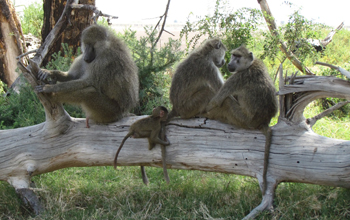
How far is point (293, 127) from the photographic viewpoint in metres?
4.02

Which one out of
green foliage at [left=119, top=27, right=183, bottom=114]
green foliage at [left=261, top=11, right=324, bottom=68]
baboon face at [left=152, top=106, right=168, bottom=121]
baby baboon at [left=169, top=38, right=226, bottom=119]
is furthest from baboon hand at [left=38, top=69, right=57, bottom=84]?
green foliage at [left=261, top=11, right=324, bottom=68]

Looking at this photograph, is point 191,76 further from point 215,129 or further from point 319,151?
point 319,151

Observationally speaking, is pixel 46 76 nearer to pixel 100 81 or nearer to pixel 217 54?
pixel 100 81

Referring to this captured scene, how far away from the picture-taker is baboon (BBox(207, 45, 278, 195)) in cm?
413

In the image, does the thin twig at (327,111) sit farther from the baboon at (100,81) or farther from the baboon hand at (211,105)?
the baboon at (100,81)

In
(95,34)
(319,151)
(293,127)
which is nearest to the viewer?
(319,151)

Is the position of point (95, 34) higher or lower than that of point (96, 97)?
higher

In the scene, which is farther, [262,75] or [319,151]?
[262,75]

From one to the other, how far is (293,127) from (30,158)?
339 centimetres

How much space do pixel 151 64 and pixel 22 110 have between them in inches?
110

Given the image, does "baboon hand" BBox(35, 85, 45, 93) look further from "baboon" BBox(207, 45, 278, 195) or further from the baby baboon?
"baboon" BBox(207, 45, 278, 195)

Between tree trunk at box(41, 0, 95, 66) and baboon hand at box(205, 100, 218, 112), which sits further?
tree trunk at box(41, 0, 95, 66)

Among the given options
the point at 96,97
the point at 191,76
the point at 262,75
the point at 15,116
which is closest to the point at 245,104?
the point at 262,75

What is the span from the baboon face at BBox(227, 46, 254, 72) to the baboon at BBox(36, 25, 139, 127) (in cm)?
141
